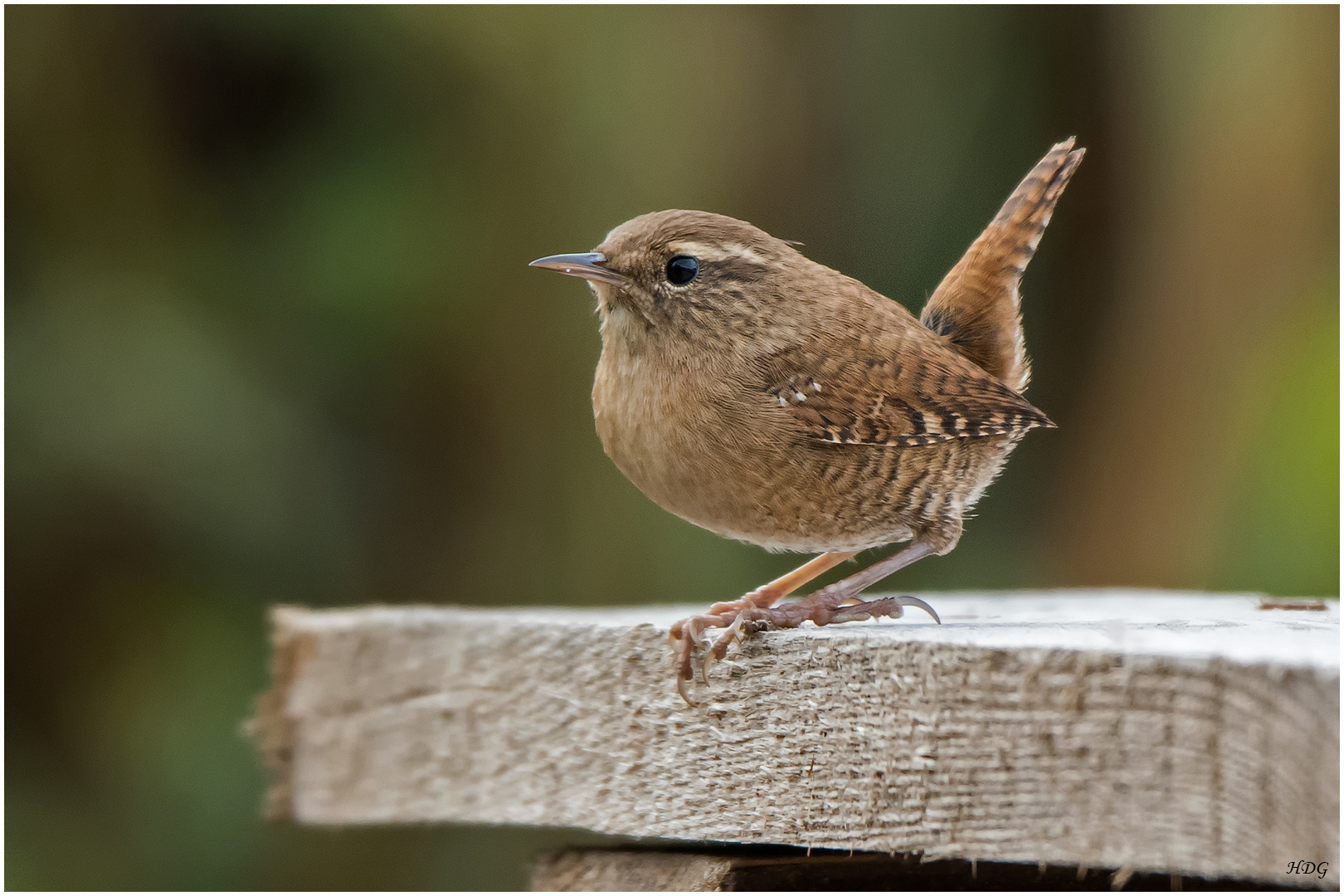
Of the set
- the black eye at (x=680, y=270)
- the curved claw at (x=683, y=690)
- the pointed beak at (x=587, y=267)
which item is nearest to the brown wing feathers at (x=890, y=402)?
the black eye at (x=680, y=270)

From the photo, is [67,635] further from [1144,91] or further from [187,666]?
[1144,91]

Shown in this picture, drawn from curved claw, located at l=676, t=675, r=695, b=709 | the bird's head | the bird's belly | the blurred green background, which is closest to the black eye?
the bird's head

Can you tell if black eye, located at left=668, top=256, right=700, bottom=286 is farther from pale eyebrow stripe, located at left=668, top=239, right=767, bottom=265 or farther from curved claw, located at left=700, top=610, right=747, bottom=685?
curved claw, located at left=700, top=610, right=747, bottom=685

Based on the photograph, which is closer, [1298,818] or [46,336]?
[1298,818]

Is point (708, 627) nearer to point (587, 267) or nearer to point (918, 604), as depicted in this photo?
point (918, 604)

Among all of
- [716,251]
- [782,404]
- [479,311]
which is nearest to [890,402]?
[782,404]

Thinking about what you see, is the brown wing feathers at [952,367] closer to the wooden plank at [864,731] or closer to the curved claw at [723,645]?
the wooden plank at [864,731]

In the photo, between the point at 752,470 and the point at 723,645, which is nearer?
the point at 723,645

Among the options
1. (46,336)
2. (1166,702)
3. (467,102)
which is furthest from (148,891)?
(1166,702)
